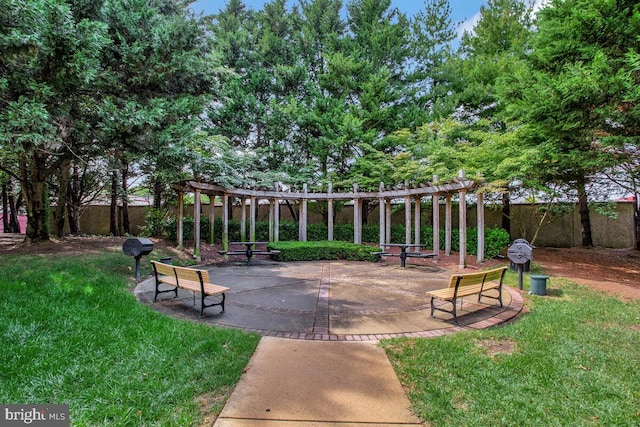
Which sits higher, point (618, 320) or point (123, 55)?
point (123, 55)

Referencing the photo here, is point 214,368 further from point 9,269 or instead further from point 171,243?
point 171,243

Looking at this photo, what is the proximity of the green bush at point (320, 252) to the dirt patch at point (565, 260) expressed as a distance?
4.43 feet

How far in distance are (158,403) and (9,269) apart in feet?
20.0

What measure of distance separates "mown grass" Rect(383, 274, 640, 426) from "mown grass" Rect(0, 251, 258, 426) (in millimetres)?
1805

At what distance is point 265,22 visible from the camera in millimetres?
17172

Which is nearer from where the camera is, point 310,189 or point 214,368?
point 214,368

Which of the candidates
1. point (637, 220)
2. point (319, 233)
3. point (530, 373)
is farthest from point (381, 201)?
point (637, 220)

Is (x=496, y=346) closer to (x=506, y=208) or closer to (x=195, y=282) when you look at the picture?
(x=195, y=282)

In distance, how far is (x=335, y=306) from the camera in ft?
17.6

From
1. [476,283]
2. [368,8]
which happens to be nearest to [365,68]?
[368,8]

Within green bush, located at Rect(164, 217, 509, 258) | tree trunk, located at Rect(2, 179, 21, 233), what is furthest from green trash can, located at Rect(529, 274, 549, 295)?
tree trunk, located at Rect(2, 179, 21, 233)

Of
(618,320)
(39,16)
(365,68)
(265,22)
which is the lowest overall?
(618,320)

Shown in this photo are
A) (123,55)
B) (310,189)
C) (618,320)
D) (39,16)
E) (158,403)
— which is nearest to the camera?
(158,403)

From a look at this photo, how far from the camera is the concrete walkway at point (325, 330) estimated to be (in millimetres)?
2424
